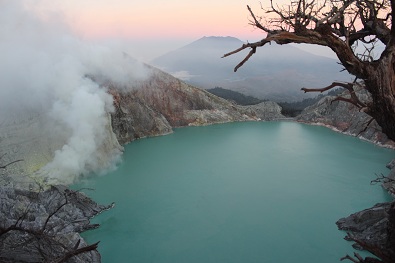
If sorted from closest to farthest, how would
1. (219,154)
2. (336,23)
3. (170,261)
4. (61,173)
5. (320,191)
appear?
(336,23), (170,261), (61,173), (320,191), (219,154)

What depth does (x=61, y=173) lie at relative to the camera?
27703 mm

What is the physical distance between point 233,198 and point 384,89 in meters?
25.4

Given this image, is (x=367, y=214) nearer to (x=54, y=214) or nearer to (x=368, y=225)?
(x=368, y=225)

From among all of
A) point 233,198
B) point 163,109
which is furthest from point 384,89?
point 163,109

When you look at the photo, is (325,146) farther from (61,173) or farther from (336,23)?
(336,23)

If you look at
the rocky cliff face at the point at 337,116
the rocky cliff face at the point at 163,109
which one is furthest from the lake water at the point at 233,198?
the rocky cliff face at the point at 337,116

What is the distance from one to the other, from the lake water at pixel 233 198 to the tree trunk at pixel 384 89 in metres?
16.9

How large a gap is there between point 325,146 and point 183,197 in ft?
89.1

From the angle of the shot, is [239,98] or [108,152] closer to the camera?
[108,152]

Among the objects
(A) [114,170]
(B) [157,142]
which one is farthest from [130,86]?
(A) [114,170]

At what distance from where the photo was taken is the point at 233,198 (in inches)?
1091

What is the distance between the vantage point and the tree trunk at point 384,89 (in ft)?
9.87

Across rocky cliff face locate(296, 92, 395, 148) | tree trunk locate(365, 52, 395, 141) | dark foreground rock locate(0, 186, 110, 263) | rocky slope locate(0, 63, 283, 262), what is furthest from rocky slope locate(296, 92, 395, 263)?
dark foreground rock locate(0, 186, 110, 263)

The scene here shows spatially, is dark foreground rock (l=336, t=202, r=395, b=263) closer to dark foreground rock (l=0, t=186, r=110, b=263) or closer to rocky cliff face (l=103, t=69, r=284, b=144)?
dark foreground rock (l=0, t=186, r=110, b=263)
